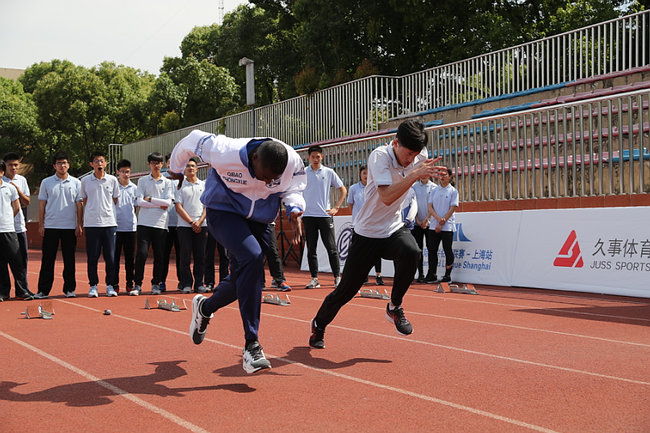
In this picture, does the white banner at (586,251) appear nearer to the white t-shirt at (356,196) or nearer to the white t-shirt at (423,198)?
the white t-shirt at (423,198)

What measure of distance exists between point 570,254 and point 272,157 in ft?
23.2

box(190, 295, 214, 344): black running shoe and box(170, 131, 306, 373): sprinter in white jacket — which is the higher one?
box(170, 131, 306, 373): sprinter in white jacket

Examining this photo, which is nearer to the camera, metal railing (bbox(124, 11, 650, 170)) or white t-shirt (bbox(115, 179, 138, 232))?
white t-shirt (bbox(115, 179, 138, 232))

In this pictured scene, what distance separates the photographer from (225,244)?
4.97 metres

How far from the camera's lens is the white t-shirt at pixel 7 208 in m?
9.79

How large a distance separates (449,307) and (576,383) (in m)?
4.22

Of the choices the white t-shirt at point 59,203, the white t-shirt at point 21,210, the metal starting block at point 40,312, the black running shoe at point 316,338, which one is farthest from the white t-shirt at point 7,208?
the black running shoe at point 316,338

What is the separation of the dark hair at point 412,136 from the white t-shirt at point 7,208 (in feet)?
22.8

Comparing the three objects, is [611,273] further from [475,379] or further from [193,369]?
[193,369]

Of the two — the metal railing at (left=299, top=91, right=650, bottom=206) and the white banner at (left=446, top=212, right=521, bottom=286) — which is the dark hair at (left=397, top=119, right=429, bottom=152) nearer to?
the metal railing at (left=299, top=91, right=650, bottom=206)

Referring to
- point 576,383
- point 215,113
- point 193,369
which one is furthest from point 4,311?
point 215,113

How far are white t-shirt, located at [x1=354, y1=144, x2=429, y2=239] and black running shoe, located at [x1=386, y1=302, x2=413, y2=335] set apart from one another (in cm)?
72

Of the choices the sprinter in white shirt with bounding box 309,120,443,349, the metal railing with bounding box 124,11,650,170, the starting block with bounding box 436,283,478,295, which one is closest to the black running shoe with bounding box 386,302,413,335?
the sprinter in white shirt with bounding box 309,120,443,349

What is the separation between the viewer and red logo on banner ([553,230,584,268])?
10211 mm
